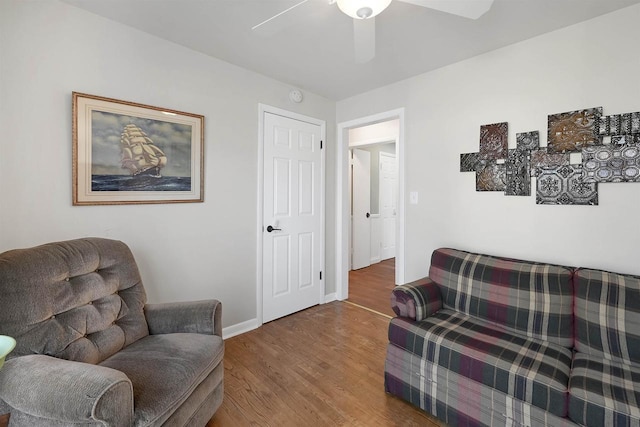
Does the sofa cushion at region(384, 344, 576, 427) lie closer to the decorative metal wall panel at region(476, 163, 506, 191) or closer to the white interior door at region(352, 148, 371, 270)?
the decorative metal wall panel at region(476, 163, 506, 191)

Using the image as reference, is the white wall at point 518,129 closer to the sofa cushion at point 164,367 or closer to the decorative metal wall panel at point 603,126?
the decorative metal wall panel at point 603,126

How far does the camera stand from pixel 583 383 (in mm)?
1267

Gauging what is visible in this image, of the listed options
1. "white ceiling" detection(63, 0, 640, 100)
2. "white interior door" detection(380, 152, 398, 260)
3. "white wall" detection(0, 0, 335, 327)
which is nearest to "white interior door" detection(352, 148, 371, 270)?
"white interior door" detection(380, 152, 398, 260)

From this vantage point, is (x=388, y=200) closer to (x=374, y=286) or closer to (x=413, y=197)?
(x=374, y=286)

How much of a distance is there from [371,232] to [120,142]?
4.16 metres

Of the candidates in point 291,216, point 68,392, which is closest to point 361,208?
point 291,216

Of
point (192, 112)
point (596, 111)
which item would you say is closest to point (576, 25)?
point (596, 111)

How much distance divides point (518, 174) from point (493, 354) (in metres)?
1.37

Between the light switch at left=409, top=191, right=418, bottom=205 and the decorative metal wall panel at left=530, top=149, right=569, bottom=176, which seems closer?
the decorative metal wall panel at left=530, top=149, right=569, bottom=176

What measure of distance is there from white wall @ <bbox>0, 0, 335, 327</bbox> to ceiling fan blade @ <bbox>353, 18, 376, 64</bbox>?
1313 millimetres

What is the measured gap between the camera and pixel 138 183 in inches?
82.1

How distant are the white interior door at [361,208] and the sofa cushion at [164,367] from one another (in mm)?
3595

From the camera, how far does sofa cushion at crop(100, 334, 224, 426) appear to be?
1.14 metres

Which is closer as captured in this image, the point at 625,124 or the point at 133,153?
the point at 625,124
